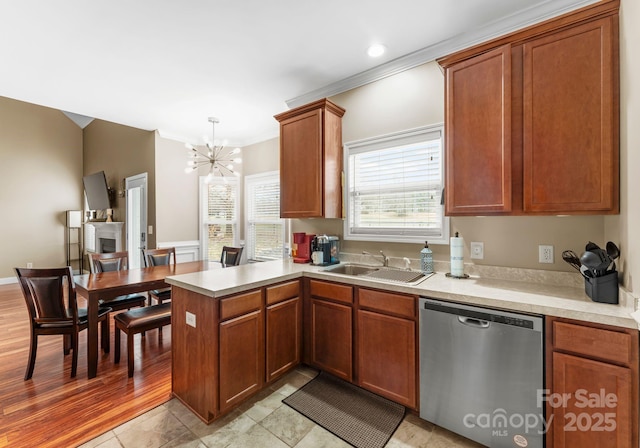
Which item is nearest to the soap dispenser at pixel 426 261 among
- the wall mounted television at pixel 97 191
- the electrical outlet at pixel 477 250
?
the electrical outlet at pixel 477 250

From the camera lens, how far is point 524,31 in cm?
176

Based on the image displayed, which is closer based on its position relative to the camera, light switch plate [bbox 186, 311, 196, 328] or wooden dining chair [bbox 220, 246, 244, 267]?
light switch plate [bbox 186, 311, 196, 328]

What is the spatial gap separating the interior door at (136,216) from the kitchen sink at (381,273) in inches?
155

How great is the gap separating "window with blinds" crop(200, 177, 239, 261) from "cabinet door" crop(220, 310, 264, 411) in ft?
11.0

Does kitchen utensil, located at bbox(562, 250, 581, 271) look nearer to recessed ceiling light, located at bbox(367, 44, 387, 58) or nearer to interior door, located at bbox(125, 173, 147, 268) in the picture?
recessed ceiling light, located at bbox(367, 44, 387, 58)

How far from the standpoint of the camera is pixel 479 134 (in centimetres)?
194

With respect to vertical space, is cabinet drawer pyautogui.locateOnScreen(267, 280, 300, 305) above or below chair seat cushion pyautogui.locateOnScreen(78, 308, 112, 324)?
above

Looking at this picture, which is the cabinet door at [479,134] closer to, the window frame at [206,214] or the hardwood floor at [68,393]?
the hardwood floor at [68,393]

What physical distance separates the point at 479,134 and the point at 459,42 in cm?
95

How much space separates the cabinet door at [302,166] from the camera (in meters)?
2.83

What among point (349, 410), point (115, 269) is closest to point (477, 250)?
point (349, 410)

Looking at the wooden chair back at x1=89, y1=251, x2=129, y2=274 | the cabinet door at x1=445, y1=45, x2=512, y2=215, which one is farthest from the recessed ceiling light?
the wooden chair back at x1=89, y1=251, x2=129, y2=274

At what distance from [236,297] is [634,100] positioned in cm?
249

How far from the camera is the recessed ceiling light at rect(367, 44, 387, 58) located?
2.43 m
